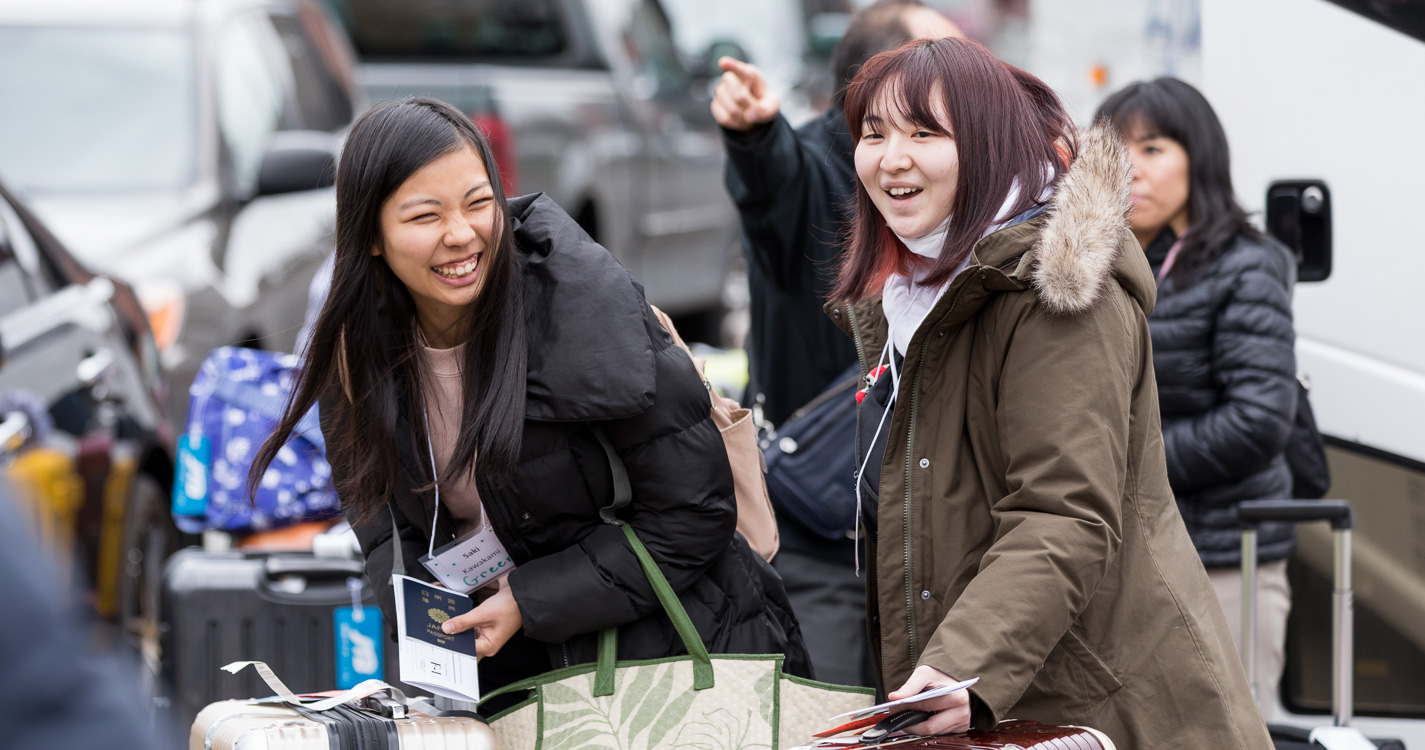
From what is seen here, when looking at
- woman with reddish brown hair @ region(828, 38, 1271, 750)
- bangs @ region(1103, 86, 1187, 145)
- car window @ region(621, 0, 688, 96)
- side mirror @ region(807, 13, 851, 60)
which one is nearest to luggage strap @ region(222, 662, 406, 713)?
woman with reddish brown hair @ region(828, 38, 1271, 750)

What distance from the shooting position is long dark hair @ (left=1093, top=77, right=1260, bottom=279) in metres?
3.62

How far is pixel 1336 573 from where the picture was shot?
350 cm

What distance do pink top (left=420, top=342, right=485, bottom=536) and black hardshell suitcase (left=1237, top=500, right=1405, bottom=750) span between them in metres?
1.83

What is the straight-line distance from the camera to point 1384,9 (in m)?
3.69

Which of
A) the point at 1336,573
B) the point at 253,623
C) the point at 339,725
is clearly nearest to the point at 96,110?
the point at 253,623

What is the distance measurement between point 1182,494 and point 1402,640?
774 mm

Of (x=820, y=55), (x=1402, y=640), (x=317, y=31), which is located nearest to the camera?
(x=1402, y=640)

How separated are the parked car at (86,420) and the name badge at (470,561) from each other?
6.18 feet

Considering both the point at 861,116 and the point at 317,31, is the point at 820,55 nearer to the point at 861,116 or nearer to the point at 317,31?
the point at 317,31

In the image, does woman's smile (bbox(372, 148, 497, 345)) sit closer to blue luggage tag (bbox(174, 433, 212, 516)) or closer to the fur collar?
the fur collar

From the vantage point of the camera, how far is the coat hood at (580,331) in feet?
7.85

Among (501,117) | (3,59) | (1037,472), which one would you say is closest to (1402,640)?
(1037,472)

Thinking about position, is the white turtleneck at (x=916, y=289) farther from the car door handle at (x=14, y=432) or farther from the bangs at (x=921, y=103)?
the car door handle at (x=14, y=432)

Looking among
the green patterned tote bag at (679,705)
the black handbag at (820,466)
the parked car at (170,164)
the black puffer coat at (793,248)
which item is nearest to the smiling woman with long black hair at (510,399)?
the green patterned tote bag at (679,705)
